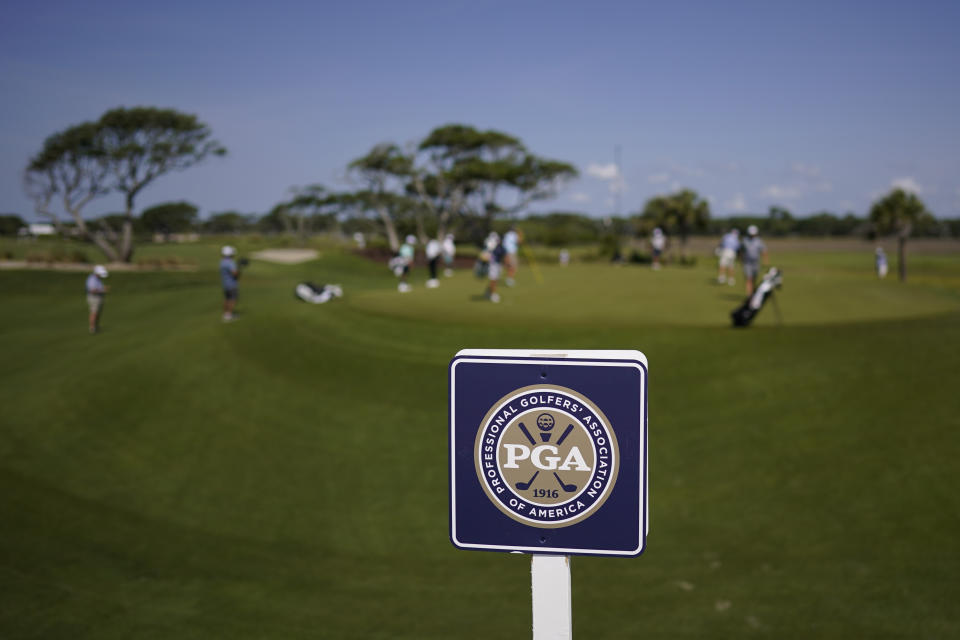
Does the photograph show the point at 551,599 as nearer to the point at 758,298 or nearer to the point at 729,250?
the point at 758,298

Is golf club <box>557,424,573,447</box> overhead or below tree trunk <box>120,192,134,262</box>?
below

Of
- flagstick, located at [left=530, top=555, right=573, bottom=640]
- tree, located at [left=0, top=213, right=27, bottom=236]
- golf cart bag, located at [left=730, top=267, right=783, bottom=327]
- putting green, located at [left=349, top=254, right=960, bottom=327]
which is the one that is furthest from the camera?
tree, located at [left=0, top=213, right=27, bottom=236]

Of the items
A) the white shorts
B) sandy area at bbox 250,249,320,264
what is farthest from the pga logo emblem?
sandy area at bbox 250,249,320,264

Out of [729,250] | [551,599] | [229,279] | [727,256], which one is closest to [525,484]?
[551,599]

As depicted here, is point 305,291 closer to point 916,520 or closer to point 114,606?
point 114,606

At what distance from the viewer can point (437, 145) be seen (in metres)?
72.8

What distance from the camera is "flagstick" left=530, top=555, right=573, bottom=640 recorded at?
2.34 metres

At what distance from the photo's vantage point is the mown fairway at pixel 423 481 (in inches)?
313

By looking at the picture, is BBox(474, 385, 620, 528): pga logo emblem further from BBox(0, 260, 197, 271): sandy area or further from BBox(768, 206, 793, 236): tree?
BBox(768, 206, 793, 236): tree

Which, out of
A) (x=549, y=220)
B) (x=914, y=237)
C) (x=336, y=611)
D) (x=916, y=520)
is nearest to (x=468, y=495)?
(x=336, y=611)

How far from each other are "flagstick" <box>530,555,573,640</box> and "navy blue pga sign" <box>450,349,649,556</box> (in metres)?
0.05

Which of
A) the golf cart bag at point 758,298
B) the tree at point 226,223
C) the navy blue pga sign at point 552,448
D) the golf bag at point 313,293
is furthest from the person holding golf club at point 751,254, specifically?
the tree at point 226,223

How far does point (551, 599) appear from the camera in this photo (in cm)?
238

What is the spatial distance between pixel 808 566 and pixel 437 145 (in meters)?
67.7
